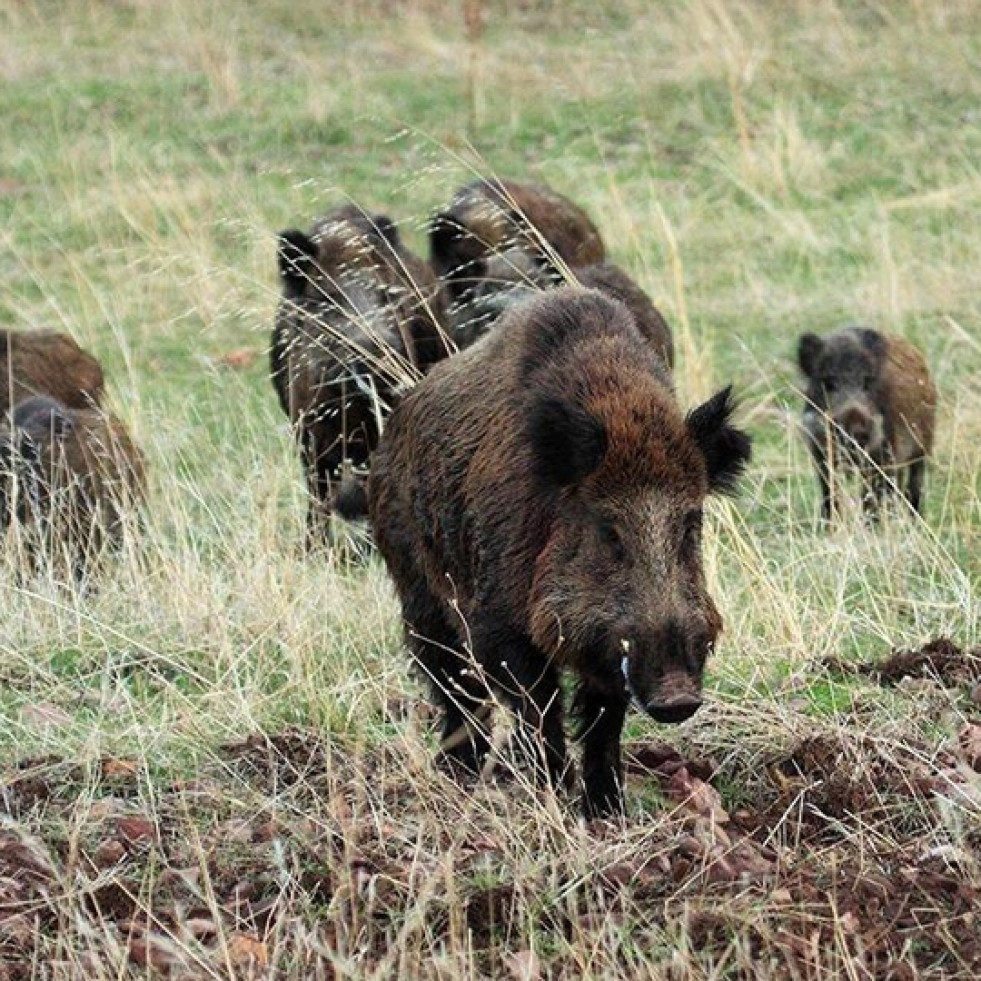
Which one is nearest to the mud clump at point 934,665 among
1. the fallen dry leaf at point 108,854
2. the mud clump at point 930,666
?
the mud clump at point 930,666

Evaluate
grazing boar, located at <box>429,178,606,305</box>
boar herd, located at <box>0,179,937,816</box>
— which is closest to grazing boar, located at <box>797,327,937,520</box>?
grazing boar, located at <box>429,178,606,305</box>

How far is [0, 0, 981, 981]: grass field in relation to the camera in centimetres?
562

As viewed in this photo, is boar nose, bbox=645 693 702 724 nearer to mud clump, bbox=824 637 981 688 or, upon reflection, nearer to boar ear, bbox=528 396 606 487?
boar ear, bbox=528 396 606 487

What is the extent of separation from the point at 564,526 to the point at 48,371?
6.98 m

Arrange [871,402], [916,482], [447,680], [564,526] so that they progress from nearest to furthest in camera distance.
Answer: [564,526] → [447,680] → [916,482] → [871,402]

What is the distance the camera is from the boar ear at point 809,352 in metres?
12.8

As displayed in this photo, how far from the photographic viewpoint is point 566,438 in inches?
244

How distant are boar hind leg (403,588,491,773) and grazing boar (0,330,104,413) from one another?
568 cm

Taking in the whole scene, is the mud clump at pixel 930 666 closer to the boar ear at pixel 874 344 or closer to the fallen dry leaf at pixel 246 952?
the fallen dry leaf at pixel 246 952

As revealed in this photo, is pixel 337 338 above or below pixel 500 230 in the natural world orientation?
above

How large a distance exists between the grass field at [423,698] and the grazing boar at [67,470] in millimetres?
265

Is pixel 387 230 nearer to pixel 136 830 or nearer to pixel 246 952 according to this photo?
pixel 136 830

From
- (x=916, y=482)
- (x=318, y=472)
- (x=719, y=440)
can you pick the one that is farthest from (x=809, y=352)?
(x=719, y=440)

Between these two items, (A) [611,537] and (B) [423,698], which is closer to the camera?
(A) [611,537]
